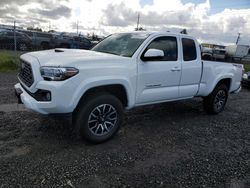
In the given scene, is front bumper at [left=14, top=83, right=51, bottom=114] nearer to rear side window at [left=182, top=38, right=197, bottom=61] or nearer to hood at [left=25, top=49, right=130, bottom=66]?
hood at [left=25, top=49, right=130, bottom=66]

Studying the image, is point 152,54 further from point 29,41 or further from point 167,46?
point 29,41

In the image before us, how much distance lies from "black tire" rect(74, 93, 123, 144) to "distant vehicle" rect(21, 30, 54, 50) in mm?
19864

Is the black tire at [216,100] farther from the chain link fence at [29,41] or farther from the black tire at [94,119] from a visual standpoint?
the chain link fence at [29,41]

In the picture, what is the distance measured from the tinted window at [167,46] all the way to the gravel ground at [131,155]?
145 centimetres

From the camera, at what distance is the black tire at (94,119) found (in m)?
4.08

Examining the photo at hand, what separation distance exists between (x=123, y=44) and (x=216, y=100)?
3.12 metres

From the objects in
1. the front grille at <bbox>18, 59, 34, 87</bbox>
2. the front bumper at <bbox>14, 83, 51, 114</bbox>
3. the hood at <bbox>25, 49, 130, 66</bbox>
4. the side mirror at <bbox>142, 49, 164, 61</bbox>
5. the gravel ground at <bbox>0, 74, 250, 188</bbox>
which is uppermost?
the side mirror at <bbox>142, 49, 164, 61</bbox>

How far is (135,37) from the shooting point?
5.20 meters

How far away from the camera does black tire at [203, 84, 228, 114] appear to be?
6703mm

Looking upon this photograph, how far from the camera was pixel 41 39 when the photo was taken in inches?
914

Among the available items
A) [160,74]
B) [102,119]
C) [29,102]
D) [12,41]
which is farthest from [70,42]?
[29,102]

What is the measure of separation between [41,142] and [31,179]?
1.11 metres

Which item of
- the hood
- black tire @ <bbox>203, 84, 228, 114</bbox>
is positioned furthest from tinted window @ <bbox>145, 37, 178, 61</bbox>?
black tire @ <bbox>203, 84, 228, 114</bbox>

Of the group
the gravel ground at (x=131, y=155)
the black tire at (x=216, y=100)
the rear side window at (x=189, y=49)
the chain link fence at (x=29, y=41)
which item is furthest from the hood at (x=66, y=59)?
the chain link fence at (x=29, y=41)
